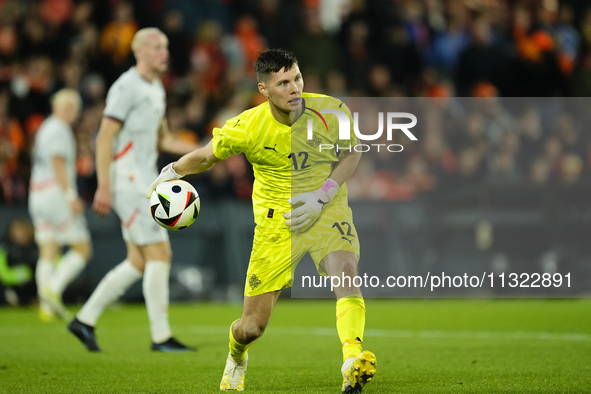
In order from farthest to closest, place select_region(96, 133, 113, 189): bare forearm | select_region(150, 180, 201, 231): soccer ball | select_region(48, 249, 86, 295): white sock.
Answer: select_region(48, 249, 86, 295): white sock < select_region(96, 133, 113, 189): bare forearm < select_region(150, 180, 201, 231): soccer ball

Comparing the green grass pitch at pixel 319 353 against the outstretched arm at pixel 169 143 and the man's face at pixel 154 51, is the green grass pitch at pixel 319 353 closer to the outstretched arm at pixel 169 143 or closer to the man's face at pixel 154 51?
the outstretched arm at pixel 169 143

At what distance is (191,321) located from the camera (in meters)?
10.4

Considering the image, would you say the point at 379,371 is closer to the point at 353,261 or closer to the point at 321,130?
the point at 353,261

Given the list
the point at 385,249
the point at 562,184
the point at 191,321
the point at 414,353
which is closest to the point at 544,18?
the point at 562,184

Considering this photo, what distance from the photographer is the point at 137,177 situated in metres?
7.62

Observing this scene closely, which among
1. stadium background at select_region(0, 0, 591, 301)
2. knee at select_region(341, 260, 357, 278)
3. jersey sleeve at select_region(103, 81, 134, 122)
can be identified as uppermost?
stadium background at select_region(0, 0, 591, 301)

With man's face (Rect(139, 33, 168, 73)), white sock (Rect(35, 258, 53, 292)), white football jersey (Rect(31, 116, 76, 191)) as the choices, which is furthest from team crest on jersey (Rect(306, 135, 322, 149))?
white sock (Rect(35, 258, 53, 292))

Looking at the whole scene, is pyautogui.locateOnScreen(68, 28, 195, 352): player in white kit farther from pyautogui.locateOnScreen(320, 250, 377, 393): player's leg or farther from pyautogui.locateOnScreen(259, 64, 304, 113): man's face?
pyautogui.locateOnScreen(320, 250, 377, 393): player's leg

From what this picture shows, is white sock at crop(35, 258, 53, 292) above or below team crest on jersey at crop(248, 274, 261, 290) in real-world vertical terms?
above

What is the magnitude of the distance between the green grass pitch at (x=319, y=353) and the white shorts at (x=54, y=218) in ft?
3.80

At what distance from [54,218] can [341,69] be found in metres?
6.78

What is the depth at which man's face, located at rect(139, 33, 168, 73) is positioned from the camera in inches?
300

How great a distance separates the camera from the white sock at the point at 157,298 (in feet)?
24.4

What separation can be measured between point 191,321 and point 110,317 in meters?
1.39
